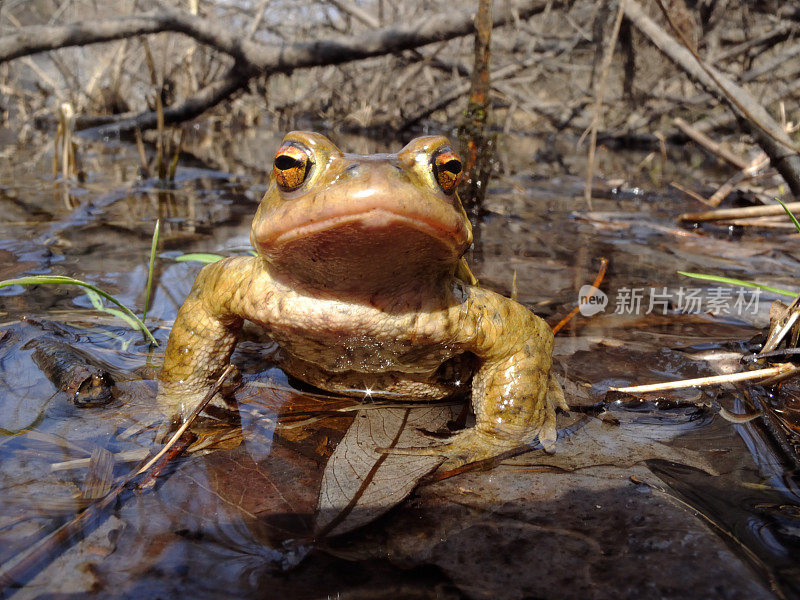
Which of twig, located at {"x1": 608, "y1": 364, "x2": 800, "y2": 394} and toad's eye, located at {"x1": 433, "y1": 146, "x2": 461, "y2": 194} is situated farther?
twig, located at {"x1": 608, "y1": 364, "x2": 800, "y2": 394}

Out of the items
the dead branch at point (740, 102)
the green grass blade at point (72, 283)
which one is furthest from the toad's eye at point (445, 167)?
the dead branch at point (740, 102)

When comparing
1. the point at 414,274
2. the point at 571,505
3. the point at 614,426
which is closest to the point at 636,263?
the point at 614,426

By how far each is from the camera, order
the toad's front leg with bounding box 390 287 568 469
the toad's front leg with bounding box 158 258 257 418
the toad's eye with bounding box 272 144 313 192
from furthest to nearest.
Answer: the toad's front leg with bounding box 158 258 257 418
the toad's front leg with bounding box 390 287 568 469
the toad's eye with bounding box 272 144 313 192

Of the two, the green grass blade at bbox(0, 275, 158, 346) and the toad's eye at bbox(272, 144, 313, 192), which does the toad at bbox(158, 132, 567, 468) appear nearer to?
the toad's eye at bbox(272, 144, 313, 192)

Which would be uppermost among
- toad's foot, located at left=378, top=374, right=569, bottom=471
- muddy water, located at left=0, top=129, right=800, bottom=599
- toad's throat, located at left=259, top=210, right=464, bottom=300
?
toad's throat, located at left=259, top=210, right=464, bottom=300

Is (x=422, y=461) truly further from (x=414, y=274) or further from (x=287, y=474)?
(x=414, y=274)

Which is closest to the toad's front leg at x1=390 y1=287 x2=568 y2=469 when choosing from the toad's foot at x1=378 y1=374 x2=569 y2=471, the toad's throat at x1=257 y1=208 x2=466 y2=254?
the toad's foot at x1=378 y1=374 x2=569 y2=471
